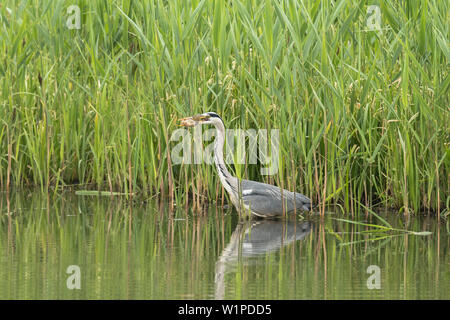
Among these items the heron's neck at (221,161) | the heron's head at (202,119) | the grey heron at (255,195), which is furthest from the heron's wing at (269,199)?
the heron's head at (202,119)

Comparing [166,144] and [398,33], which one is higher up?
[398,33]

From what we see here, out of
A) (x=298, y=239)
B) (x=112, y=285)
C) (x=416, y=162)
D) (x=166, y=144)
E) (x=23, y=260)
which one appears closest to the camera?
(x=112, y=285)

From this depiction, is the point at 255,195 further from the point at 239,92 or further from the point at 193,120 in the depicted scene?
the point at 239,92

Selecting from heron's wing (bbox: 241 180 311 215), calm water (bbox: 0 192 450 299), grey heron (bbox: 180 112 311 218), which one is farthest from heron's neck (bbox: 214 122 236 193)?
calm water (bbox: 0 192 450 299)

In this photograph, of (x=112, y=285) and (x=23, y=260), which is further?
(x=23, y=260)

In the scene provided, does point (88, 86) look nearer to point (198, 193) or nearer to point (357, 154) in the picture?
point (198, 193)

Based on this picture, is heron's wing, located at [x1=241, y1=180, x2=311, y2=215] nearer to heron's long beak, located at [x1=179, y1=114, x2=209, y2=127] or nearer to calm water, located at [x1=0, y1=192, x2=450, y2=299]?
calm water, located at [x1=0, y1=192, x2=450, y2=299]

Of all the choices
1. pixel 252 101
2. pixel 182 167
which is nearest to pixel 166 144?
pixel 182 167

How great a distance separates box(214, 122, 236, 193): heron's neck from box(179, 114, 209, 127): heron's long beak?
0.64ft

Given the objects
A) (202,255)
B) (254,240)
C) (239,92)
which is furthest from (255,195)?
(202,255)

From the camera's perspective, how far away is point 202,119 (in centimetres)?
849

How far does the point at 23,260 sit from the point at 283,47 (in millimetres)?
3296

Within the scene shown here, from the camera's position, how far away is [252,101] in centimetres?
878

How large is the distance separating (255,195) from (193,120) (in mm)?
929
